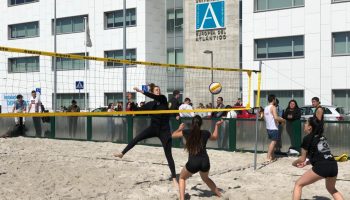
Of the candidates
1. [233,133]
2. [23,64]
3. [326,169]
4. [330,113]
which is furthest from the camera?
[23,64]

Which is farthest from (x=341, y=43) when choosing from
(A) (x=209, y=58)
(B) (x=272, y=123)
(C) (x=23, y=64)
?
(C) (x=23, y=64)

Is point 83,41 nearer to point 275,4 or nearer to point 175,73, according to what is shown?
point 175,73

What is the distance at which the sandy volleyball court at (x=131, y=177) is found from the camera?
780cm

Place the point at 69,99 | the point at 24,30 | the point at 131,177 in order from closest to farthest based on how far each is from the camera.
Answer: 1. the point at 131,177
2. the point at 69,99
3. the point at 24,30

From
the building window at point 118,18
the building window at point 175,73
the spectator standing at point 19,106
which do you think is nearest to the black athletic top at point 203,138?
the spectator standing at point 19,106

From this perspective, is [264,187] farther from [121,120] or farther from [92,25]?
Result: [92,25]

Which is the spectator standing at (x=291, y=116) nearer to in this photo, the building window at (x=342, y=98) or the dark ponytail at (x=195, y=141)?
the dark ponytail at (x=195, y=141)

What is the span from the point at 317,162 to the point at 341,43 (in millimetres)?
20568

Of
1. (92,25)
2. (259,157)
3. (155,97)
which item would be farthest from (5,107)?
(155,97)

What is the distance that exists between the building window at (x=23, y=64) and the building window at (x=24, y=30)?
2499 millimetres

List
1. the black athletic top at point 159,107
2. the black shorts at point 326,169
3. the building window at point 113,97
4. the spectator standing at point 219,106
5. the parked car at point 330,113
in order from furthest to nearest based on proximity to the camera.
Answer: the building window at point 113,97
the parked car at point 330,113
the spectator standing at point 219,106
the black athletic top at point 159,107
the black shorts at point 326,169

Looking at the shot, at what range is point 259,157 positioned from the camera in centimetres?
1216

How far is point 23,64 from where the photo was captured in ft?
126

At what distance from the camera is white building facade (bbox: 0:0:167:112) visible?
33.1 m
